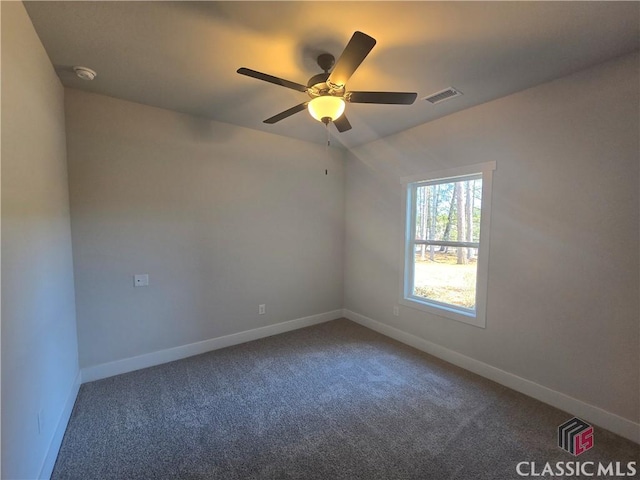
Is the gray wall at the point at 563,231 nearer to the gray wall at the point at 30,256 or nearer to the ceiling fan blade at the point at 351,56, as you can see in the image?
the ceiling fan blade at the point at 351,56

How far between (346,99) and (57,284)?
2.52 m

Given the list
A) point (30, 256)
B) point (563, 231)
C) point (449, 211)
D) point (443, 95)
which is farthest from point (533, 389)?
point (30, 256)

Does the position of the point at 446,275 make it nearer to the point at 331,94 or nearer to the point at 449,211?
the point at 449,211

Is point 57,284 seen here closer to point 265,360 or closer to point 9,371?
point 9,371

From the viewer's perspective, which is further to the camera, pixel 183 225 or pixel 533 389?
pixel 183 225

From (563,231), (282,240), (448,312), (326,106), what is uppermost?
(326,106)

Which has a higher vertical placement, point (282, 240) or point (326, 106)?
point (326, 106)

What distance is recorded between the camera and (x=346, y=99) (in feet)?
6.55

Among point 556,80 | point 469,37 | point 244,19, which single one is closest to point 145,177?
point 244,19

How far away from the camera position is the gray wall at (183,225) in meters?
2.68

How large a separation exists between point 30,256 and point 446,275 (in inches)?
141

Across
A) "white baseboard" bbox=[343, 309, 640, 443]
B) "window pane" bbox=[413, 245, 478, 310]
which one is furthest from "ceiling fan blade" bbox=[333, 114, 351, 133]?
"white baseboard" bbox=[343, 309, 640, 443]

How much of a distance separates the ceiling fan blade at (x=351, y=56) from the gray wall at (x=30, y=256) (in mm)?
1684

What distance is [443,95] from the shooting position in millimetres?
2631
